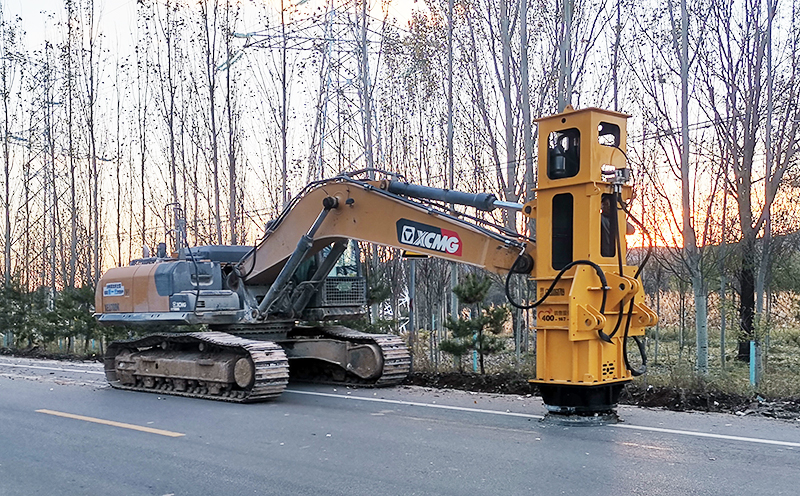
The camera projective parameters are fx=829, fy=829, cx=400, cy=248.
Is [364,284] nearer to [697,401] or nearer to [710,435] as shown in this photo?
[697,401]

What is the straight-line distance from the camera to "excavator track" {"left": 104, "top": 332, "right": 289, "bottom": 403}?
12297mm

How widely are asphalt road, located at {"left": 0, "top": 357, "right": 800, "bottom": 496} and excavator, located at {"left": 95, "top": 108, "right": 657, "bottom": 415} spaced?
813 millimetres

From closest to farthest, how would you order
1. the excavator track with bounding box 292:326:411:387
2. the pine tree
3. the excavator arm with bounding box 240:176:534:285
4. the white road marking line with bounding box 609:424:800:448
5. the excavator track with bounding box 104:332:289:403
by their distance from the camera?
the white road marking line with bounding box 609:424:800:448
the excavator arm with bounding box 240:176:534:285
the excavator track with bounding box 104:332:289:403
the excavator track with bounding box 292:326:411:387
the pine tree

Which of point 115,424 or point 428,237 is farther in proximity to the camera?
point 428,237

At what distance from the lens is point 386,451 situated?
8312 mm

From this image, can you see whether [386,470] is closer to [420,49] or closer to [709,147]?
[709,147]

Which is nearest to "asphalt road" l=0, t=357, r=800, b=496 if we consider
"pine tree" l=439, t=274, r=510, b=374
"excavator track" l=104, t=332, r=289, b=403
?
"excavator track" l=104, t=332, r=289, b=403

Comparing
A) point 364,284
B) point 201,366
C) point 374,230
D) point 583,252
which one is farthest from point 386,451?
point 364,284

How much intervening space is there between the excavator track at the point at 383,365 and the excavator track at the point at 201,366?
63.8 inches

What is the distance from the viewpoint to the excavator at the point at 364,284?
8961 millimetres

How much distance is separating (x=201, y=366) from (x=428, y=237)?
15.9 feet

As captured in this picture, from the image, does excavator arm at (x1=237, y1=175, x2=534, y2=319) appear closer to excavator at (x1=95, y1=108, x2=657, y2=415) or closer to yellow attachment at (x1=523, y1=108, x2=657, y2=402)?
excavator at (x1=95, y1=108, x2=657, y2=415)

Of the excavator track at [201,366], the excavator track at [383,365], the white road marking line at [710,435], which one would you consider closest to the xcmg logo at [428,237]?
the white road marking line at [710,435]

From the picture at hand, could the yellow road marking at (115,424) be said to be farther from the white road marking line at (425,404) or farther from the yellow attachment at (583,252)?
the yellow attachment at (583,252)
